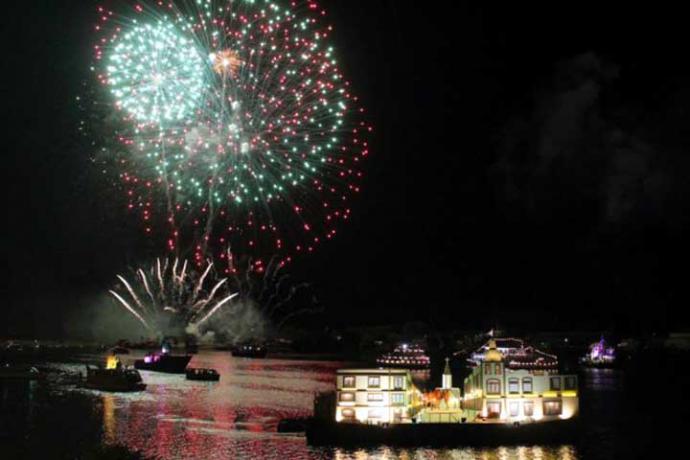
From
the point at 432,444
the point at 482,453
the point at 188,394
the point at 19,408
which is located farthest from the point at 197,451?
the point at 188,394

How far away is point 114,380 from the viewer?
7675 centimetres

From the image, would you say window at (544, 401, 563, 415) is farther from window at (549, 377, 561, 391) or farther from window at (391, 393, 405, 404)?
window at (391, 393, 405, 404)


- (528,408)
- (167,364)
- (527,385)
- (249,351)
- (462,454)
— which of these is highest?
(249,351)

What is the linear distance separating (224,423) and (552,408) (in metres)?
22.7

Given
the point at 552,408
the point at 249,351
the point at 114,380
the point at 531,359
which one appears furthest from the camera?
the point at 249,351

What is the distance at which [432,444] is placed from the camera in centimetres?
4441

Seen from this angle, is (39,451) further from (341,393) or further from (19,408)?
(19,408)

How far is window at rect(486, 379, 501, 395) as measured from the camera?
46.8 meters

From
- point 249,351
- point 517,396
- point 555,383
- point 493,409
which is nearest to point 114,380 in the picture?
point 493,409

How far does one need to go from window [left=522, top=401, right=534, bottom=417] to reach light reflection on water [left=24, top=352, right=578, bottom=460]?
2612 mm

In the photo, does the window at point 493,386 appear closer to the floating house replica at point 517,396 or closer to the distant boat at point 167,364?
the floating house replica at point 517,396

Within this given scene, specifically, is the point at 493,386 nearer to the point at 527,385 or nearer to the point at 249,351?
the point at 527,385

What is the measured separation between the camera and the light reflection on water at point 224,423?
43.1 metres

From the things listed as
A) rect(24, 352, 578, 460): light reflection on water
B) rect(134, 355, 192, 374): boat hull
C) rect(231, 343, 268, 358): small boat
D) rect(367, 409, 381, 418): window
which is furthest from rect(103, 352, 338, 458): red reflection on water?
rect(231, 343, 268, 358): small boat
